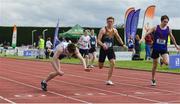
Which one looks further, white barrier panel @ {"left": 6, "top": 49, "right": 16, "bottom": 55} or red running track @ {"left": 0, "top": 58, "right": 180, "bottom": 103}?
white barrier panel @ {"left": 6, "top": 49, "right": 16, "bottom": 55}

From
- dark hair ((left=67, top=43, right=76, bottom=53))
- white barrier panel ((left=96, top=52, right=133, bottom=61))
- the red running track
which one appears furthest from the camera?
white barrier panel ((left=96, top=52, right=133, bottom=61))

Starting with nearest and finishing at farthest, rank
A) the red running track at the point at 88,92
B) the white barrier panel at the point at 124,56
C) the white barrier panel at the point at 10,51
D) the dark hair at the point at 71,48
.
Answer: the red running track at the point at 88,92, the dark hair at the point at 71,48, the white barrier panel at the point at 124,56, the white barrier panel at the point at 10,51

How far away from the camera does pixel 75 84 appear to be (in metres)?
14.8

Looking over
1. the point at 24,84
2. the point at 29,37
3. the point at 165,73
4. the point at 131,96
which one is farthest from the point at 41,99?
the point at 29,37

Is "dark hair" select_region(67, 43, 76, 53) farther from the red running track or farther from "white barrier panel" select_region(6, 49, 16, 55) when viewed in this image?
"white barrier panel" select_region(6, 49, 16, 55)

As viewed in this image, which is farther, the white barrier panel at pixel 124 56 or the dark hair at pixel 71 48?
the white barrier panel at pixel 124 56

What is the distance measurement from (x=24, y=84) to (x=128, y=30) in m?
21.4

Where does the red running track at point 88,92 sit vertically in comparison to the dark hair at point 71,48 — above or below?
below

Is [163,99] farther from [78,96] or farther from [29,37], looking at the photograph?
[29,37]

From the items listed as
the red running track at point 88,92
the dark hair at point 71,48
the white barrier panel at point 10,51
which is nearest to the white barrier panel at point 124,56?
the red running track at point 88,92

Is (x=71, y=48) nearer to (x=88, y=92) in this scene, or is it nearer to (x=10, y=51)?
(x=88, y=92)

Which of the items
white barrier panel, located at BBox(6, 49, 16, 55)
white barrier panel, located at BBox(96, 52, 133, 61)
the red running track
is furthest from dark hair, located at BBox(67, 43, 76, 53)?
white barrier panel, located at BBox(6, 49, 16, 55)

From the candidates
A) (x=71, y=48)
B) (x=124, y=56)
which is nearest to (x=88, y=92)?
(x=71, y=48)

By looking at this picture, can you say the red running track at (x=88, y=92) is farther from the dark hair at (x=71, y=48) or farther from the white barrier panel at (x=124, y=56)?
the white barrier panel at (x=124, y=56)
